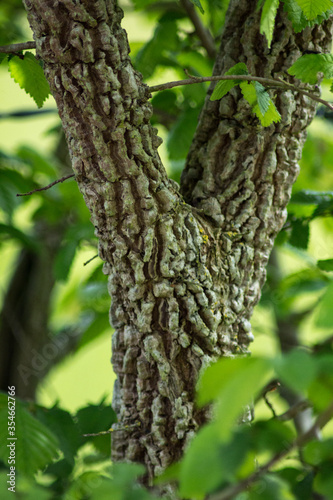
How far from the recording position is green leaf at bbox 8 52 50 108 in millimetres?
687

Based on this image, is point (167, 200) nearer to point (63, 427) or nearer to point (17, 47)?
point (17, 47)

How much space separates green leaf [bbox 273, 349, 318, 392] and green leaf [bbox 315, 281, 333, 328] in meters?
0.05

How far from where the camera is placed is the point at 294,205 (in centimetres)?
97

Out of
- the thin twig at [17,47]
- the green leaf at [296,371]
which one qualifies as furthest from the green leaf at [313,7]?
the green leaf at [296,371]

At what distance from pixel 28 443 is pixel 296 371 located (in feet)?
1.80

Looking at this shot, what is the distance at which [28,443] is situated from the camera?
0.72 metres

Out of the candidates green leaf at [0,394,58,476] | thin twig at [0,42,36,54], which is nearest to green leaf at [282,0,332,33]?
thin twig at [0,42,36,54]

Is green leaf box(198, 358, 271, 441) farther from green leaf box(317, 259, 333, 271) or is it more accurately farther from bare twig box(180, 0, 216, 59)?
bare twig box(180, 0, 216, 59)

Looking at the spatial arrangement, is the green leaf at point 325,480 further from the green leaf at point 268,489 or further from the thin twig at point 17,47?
the thin twig at point 17,47

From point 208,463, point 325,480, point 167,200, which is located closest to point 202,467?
point 208,463

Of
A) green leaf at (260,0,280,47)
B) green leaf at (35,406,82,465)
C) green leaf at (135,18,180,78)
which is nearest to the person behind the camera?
green leaf at (260,0,280,47)

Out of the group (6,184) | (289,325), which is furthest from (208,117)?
(289,325)

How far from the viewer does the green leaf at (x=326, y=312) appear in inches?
14.6

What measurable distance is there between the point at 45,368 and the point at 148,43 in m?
1.33
